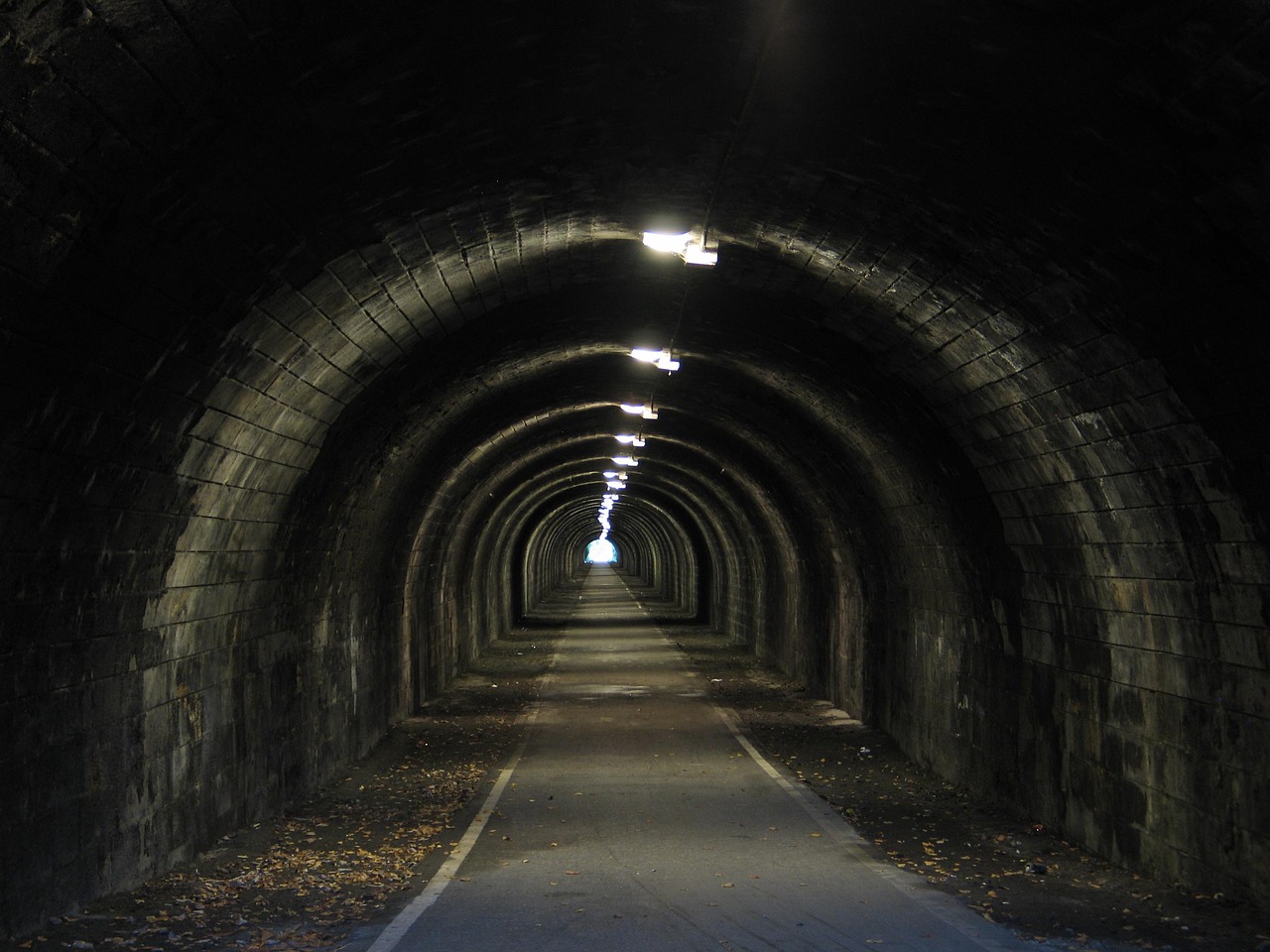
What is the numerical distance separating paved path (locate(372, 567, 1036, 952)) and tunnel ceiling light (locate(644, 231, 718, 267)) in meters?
4.82

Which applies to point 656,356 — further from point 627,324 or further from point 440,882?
point 440,882

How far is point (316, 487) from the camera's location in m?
12.9

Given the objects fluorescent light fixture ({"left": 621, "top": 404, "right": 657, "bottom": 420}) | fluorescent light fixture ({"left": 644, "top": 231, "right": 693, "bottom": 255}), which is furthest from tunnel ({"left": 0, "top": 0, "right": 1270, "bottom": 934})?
fluorescent light fixture ({"left": 621, "top": 404, "right": 657, "bottom": 420})

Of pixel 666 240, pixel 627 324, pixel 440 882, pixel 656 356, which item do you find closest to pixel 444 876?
pixel 440 882

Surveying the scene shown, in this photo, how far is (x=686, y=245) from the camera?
414 inches

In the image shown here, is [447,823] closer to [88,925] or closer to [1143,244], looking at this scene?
[88,925]

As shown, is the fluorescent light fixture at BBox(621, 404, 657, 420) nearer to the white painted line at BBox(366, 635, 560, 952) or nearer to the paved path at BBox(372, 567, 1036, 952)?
the paved path at BBox(372, 567, 1036, 952)

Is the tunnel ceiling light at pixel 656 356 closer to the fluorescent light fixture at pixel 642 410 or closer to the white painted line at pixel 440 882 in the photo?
the fluorescent light fixture at pixel 642 410

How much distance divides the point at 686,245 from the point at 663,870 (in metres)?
4.92

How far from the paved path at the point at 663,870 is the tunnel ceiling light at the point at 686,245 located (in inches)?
190

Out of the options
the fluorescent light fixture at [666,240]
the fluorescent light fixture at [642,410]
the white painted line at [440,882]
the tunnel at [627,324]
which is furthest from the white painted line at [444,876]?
the fluorescent light fixture at [642,410]

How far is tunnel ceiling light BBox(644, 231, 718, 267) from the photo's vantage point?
10312mm

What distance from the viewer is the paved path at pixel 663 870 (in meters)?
8.09

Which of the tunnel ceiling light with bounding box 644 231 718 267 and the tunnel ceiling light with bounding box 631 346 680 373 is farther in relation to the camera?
the tunnel ceiling light with bounding box 631 346 680 373
